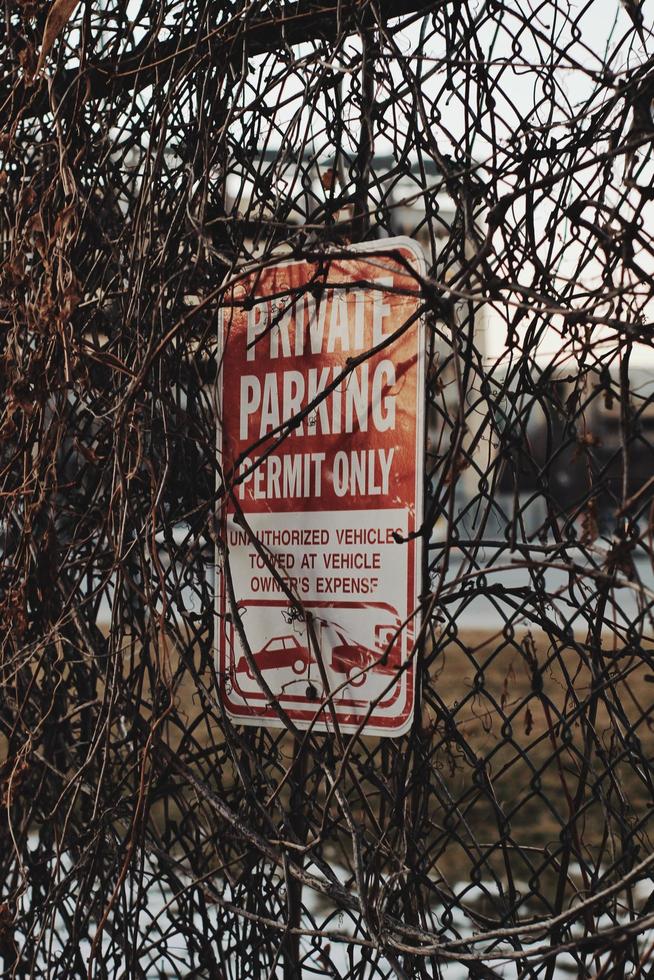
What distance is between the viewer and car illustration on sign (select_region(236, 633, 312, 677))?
150 cm

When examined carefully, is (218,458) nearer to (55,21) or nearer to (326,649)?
(326,649)

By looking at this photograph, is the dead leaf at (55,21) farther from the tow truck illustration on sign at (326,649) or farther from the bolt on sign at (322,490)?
the tow truck illustration on sign at (326,649)

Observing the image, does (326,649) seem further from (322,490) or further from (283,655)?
(322,490)

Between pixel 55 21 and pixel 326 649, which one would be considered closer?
pixel 326 649

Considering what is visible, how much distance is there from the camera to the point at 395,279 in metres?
1.44

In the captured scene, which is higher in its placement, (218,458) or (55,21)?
(55,21)

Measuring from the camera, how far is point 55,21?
1769 mm

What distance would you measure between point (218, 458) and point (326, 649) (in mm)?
363

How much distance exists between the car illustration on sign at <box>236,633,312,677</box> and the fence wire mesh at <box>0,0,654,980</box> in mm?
99

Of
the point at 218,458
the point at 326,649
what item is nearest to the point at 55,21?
the point at 218,458

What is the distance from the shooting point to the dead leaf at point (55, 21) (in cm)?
175

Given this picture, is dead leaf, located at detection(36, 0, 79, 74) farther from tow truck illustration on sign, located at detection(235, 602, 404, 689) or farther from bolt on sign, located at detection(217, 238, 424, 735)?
tow truck illustration on sign, located at detection(235, 602, 404, 689)

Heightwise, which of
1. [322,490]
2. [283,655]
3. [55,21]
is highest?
[55,21]

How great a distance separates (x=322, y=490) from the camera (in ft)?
4.94
